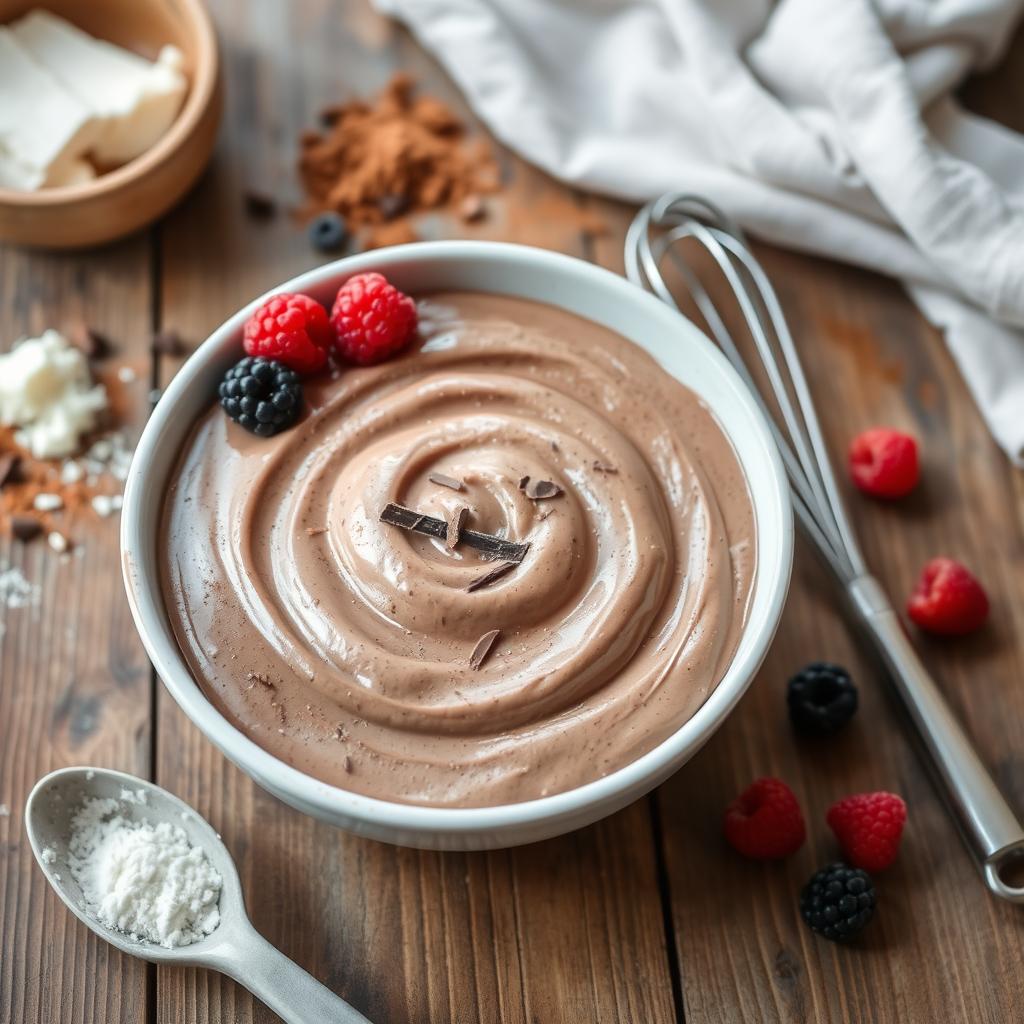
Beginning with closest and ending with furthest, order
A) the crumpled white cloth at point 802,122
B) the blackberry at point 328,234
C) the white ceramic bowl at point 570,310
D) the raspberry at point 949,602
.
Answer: the white ceramic bowl at point 570,310 < the raspberry at point 949,602 < the crumpled white cloth at point 802,122 < the blackberry at point 328,234

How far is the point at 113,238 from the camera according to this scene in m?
2.75

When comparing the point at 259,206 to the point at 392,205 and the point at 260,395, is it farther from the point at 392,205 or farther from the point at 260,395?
the point at 260,395

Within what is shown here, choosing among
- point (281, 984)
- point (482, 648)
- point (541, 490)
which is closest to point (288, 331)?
point (541, 490)

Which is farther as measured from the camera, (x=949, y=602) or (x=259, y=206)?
(x=259, y=206)

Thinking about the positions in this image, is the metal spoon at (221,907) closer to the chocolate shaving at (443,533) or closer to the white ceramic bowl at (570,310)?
the white ceramic bowl at (570,310)

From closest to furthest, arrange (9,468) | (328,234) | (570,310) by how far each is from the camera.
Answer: (570,310), (9,468), (328,234)

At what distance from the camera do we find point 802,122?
2859 mm

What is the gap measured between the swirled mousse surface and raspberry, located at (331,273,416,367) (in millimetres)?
54

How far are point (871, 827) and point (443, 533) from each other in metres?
0.97

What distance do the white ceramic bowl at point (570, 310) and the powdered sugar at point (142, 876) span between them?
300 millimetres

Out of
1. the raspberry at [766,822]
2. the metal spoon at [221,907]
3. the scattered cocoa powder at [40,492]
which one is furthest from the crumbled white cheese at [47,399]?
the raspberry at [766,822]

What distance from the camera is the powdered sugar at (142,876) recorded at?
6.77 ft

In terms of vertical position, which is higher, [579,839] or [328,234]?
[328,234]

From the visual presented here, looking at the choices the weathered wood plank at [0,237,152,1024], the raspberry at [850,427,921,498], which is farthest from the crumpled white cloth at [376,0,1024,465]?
the weathered wood plank at [0,237,152,1024]
